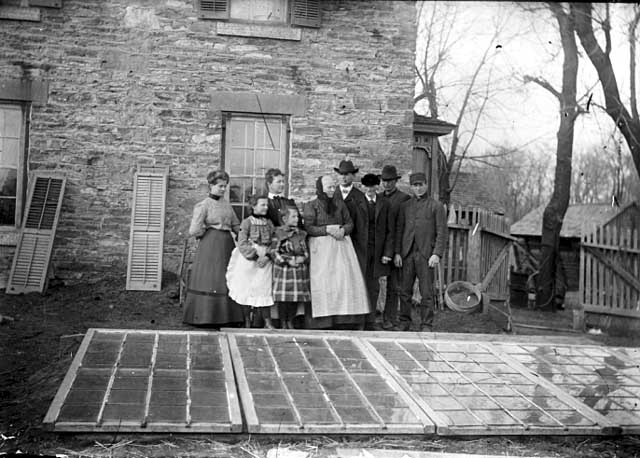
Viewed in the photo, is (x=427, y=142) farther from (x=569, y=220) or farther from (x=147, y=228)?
(x=569, y=220)

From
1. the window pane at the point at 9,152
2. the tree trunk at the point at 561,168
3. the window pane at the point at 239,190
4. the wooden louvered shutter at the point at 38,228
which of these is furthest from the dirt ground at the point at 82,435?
the tree trunk at the point at 561,168

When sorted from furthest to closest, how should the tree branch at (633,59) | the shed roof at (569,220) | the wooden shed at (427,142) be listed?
the shed roof at (569,220), the wooden shed at (427,142), the tree branch at (633,59)

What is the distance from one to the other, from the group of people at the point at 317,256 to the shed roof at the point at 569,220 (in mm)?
9044

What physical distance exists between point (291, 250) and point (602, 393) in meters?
2.85

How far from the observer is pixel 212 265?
6.23m

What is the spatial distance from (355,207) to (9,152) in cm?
369

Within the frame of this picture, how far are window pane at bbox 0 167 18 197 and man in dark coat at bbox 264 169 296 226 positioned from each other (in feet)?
9.88

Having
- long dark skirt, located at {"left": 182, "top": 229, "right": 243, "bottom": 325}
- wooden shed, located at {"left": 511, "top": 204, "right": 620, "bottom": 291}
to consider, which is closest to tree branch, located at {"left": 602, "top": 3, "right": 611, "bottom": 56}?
long dark skirt, located at {"left": 182, "top": 229, "right": 243, "bottom": 325}

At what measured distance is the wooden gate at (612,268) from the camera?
7.59 meters

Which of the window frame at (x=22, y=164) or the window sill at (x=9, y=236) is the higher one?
the window frame at (x=22, y=164)

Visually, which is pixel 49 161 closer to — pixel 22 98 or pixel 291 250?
pixel 22 98

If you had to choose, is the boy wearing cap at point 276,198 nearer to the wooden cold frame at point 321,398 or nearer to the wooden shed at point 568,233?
the wooden cold frame at point 321,398

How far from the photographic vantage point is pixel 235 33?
749cm

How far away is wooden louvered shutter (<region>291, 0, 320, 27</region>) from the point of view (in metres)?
7.53
